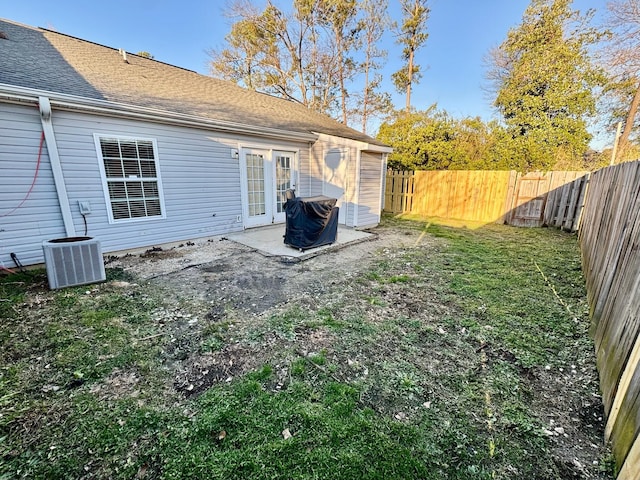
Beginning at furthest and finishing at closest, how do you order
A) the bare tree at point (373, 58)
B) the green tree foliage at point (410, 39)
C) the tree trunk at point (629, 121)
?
the bare tree at point (373, 58), the green tree foliage at point (410, 39), the tree trunk at point (629, 121)

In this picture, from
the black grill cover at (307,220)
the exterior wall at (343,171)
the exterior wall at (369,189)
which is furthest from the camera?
the exterior wall at (369,189)

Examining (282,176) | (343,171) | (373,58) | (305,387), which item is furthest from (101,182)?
(373,58)

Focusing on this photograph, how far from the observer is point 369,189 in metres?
8.17

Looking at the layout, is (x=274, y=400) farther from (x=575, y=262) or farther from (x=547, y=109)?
(x=547, y=109)

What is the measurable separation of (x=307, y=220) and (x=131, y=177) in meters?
3.53

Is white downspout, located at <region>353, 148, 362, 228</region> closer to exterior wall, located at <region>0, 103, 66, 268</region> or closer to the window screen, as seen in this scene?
the window screen

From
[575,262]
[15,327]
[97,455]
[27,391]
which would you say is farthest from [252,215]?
[575,262]

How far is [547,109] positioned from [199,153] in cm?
1287

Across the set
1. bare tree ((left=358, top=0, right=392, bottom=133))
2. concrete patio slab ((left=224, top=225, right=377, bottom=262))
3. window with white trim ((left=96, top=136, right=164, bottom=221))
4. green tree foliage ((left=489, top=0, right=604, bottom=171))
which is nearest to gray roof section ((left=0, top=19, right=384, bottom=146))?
window with white trim ((left=96, top=136, right=164, bottom=221))

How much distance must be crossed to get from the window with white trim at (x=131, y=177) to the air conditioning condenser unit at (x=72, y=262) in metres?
1.35

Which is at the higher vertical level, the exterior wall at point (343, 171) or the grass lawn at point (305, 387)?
the exterior wall at point (343, 171)

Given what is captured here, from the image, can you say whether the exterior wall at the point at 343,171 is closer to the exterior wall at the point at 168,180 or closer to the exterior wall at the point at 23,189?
the exterior wall at the point at 168,180

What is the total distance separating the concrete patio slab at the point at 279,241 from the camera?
561 centimetres

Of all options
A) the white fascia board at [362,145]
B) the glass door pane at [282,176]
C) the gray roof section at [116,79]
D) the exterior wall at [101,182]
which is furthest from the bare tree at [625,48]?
the exterior wall at [101,182]
